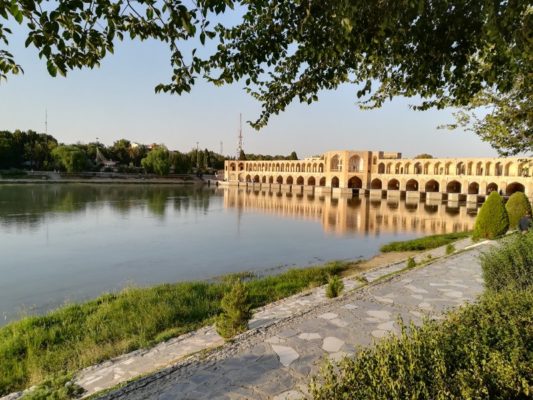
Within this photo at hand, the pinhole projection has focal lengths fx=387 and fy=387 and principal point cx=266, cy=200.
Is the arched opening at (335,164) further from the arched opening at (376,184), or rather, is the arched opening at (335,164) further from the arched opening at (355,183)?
the arched opening at (376,184)

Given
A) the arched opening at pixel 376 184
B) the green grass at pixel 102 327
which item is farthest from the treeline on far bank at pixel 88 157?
the green grass at pixel 102 327

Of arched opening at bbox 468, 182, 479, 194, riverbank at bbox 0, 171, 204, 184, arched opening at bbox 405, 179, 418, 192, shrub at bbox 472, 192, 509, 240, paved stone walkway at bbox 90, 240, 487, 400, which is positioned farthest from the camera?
arched opening at bbox 405, 179, 418, 192

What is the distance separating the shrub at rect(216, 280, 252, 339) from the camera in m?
3.60

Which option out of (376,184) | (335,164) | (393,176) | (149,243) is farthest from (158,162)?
(149,243)

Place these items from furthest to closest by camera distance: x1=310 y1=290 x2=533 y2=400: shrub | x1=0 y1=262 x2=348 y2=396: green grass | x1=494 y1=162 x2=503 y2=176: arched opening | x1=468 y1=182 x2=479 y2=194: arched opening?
x1=468 y1=182 x2=479 y2=194: arched opening
x1=494 y1=162 x2=503 y2=176: arched opening
x1=0 y1=262 x2=348 y2=396: green grass
x1=310 y1=290 x2=533 y2=400: shrub

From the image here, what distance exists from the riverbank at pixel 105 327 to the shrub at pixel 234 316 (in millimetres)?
1072

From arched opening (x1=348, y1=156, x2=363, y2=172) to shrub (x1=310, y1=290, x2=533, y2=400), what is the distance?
155ft

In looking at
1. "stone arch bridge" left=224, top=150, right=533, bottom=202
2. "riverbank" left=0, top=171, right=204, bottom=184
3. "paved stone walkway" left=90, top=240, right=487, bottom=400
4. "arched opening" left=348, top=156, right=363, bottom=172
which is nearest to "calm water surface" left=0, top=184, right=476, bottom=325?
"paved stone walkway" left=90, top=240, right=487, bottom=400

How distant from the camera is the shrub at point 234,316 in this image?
3597mm

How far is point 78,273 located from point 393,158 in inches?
1742

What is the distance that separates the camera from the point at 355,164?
49.3 m

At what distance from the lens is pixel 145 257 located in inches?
434

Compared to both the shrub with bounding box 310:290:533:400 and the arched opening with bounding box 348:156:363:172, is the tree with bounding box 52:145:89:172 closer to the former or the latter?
the arched opening with bounding box 348:156:363:172

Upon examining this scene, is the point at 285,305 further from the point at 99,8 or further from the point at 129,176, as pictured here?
the point at 129,176
